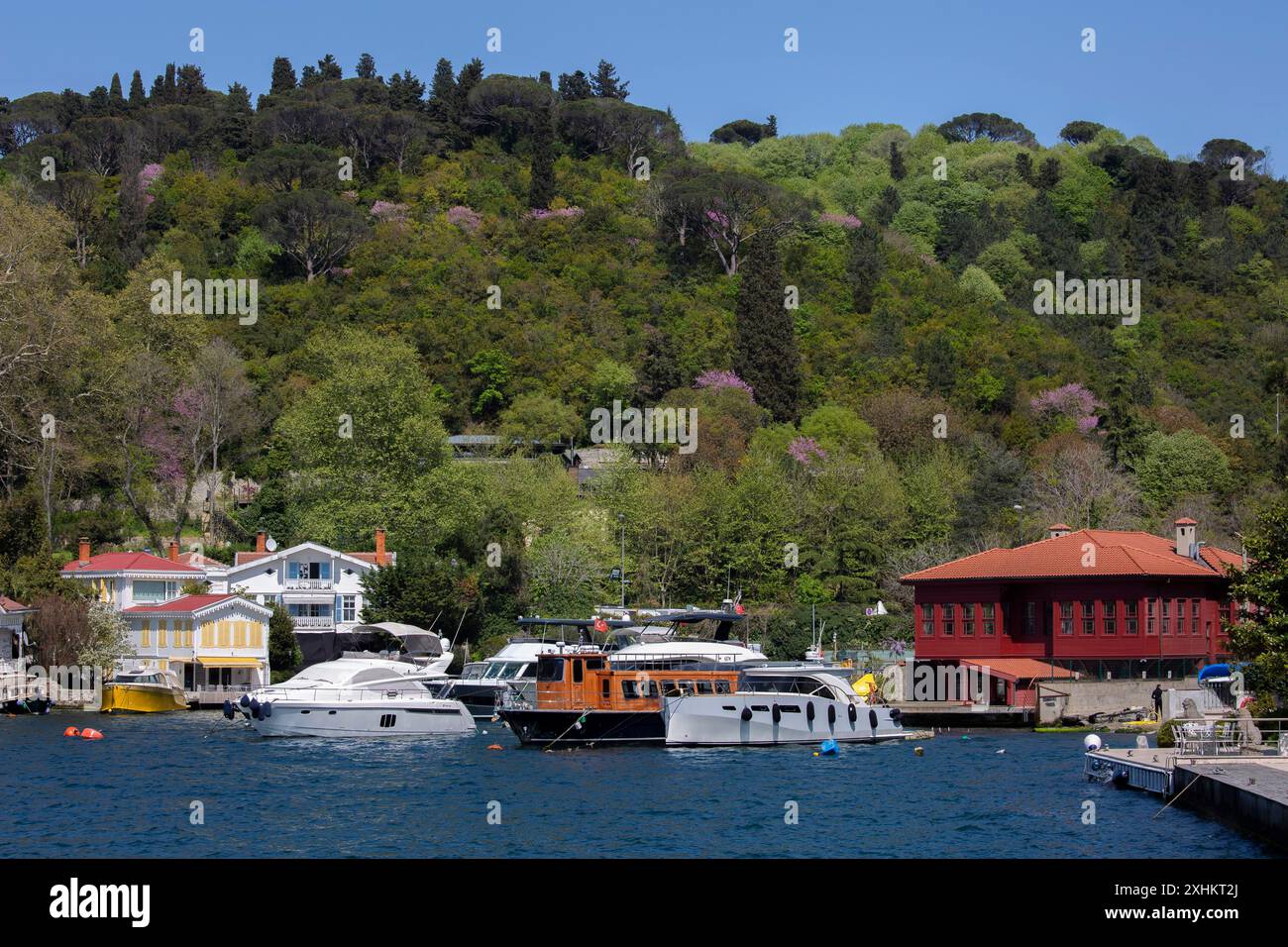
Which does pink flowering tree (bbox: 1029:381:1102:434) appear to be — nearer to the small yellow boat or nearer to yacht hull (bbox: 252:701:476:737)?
the small yellow boat

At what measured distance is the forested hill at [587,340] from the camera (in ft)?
265

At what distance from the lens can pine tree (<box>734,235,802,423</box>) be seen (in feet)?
340

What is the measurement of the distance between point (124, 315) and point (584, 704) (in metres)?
57.1

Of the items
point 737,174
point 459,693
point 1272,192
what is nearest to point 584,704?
point 459,693

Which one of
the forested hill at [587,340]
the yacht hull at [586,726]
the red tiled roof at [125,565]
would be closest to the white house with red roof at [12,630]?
the forested hill at [587,340]

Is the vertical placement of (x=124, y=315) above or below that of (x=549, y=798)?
above

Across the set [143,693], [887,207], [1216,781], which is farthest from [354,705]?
[887,207]

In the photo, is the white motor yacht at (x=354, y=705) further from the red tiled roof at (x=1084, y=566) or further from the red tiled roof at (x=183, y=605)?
the red tiled roof at (x=1084, y=566)

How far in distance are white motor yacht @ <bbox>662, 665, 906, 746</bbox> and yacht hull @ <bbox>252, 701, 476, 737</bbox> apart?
9338mm

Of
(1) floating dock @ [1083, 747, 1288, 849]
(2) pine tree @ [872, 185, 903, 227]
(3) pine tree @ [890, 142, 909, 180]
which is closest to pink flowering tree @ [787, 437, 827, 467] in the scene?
(1) floating dock @ [1083, 747, 1288, 849]

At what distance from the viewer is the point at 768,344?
105m
